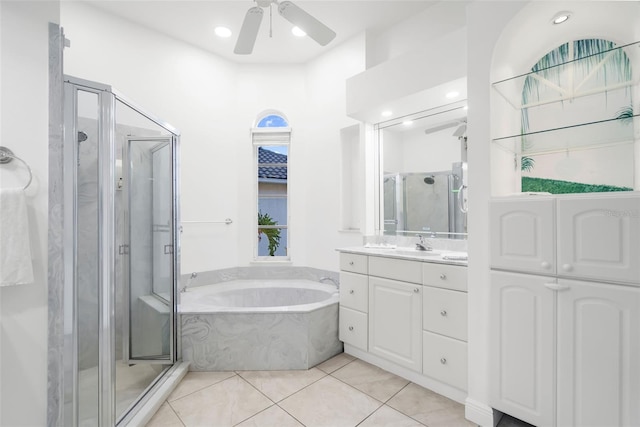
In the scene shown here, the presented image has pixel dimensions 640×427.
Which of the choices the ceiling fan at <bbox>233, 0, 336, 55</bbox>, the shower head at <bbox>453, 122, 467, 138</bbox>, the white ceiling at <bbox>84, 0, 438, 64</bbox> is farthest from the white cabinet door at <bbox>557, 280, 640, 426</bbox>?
the white ceiling at <bbox>84, 0, 438, 64</bbox>

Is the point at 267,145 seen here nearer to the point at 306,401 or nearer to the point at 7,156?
the point at 7,156

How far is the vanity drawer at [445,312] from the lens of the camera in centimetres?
187

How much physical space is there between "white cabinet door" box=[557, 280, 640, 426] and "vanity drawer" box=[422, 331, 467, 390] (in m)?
0.51

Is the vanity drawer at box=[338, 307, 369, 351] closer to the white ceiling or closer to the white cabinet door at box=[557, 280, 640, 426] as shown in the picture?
the white cabinet door at box=[557, 280, 640, 426]

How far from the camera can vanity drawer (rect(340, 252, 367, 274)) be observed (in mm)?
2436

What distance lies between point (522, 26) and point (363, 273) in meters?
1.91

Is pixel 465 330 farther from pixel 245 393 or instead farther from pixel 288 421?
pixel 245 393

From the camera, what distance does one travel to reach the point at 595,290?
135 cm

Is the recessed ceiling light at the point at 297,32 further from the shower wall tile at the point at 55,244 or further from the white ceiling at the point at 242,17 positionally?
the shower wall tile at the point at 55,244

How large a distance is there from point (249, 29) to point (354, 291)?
2.10m

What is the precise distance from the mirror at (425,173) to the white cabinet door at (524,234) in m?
0.73

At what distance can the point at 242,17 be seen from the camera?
275 cm

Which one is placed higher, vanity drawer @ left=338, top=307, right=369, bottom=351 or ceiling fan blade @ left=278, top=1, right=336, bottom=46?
ceiling fan blade @ left=278, top=1, right=336, bottom=46

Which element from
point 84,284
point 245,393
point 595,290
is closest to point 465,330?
point 595,290
